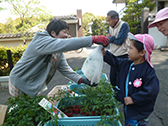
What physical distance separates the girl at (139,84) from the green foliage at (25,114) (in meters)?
0.85

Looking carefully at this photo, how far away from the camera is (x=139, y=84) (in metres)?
1.40

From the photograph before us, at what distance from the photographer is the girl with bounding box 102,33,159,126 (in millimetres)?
1338

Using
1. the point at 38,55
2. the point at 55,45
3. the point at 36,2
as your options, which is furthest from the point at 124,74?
the point at 36,2

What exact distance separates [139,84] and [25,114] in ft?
3.80

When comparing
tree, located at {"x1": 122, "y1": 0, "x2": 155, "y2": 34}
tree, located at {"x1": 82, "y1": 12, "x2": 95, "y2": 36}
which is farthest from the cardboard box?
tree, located at {"x1": 82, "y1": 12, "x2": 95, "y2": 36}

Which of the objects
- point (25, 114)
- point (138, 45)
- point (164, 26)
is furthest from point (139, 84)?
point (25, 114)

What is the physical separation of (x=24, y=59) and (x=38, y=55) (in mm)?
223

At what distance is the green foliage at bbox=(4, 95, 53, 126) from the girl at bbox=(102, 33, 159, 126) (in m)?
0.85

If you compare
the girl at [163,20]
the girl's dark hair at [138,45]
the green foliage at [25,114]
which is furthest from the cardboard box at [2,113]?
the girl at [163,20]

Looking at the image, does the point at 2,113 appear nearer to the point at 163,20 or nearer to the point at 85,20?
the point at 163,20

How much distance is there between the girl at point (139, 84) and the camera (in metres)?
1.34

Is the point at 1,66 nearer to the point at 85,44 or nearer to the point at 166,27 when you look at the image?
the point at 85,44

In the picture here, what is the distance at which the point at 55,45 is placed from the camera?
1.21 metres

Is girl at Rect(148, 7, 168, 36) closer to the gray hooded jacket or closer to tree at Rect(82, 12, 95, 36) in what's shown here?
the gray hooded jacket
